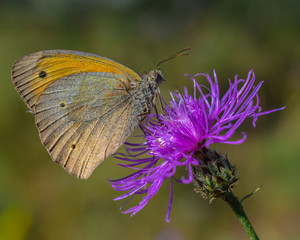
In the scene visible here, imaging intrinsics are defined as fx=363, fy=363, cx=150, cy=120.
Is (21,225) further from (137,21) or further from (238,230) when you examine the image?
(137,21)

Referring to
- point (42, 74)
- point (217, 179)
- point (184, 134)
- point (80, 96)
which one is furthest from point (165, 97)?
point (217, 179)

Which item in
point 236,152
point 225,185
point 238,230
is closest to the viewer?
point 225,185

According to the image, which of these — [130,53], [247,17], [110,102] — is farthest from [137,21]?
[110,102]

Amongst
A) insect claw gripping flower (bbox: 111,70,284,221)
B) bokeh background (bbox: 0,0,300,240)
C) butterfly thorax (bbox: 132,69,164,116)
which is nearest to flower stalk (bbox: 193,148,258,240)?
insect claw gripping flower (bbox: 111,70,284,221)

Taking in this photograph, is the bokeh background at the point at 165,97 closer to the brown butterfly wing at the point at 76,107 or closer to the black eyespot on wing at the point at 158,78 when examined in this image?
the brown butterfly wing at the point at 76,107

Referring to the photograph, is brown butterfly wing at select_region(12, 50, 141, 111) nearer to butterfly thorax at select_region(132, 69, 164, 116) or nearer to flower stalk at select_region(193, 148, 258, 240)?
butterfly thorax at select_region(132, 69, 164, 116)

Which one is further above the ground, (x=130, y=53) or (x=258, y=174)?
(x=130, y=53)

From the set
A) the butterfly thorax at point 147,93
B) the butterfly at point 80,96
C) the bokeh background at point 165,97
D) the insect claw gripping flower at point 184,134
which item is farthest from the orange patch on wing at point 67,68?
the bokeh background at point 165,97
